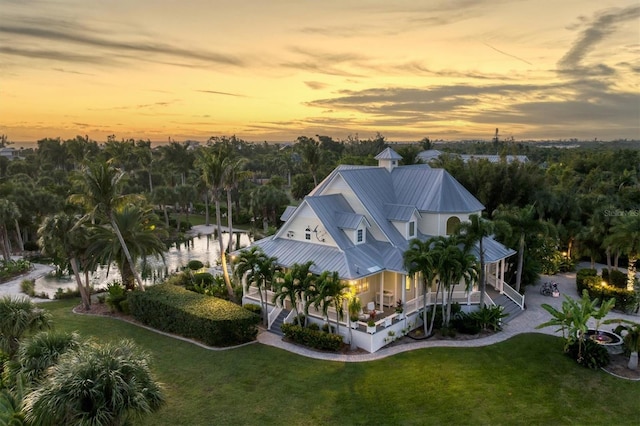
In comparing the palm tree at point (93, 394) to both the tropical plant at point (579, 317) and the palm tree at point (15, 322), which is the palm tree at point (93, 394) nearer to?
the palm tree at point (15, 322)

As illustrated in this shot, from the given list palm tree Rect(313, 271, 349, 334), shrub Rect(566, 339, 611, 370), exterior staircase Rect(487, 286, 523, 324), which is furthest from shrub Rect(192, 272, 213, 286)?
shrub Rect(566, 339, 611, 370)

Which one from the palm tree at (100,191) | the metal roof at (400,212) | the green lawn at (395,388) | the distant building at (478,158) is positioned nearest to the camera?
the green lawn at (395,388)

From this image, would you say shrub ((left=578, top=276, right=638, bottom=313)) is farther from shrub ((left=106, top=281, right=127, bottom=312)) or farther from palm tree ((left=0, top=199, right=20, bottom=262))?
palm tree ((left=0, top=199, right=20, bottom=262))

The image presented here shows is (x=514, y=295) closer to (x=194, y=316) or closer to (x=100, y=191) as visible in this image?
(x=194, y=316)

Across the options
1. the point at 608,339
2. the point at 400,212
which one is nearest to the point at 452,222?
the point at 400,212

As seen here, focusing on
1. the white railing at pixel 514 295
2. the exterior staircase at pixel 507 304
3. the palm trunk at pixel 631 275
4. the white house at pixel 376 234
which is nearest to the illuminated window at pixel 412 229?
the white house at pixel 376 234

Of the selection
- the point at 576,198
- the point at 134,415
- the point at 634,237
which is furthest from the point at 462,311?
the point at 576,198

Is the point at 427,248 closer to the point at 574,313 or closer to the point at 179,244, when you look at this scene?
the point at 574,313
